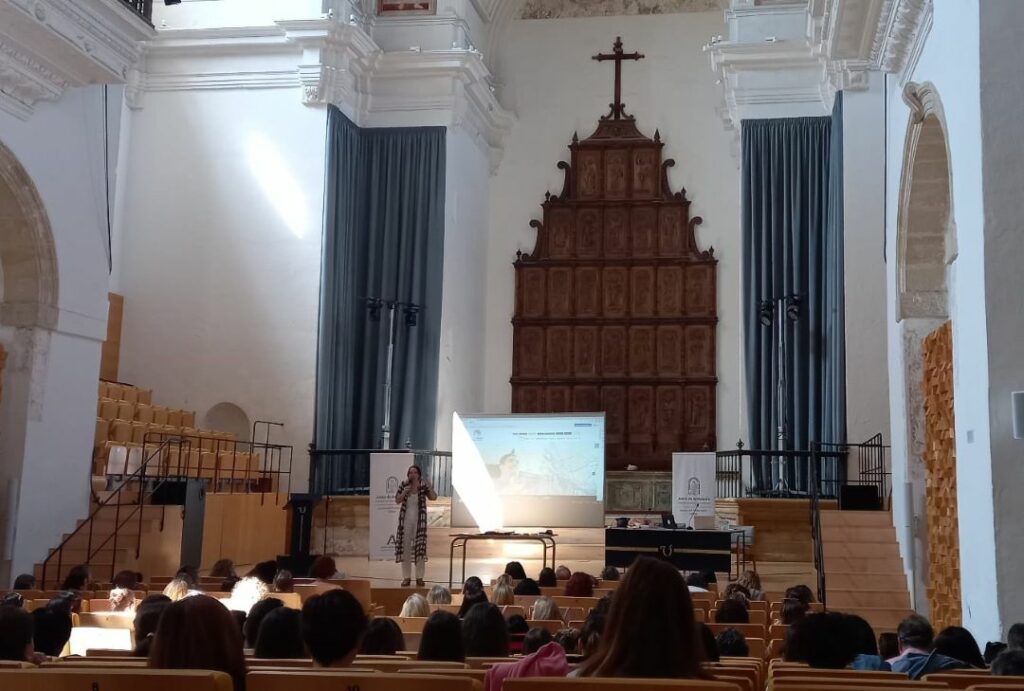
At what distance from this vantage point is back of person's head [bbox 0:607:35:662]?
419 cm

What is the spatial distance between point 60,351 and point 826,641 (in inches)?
416

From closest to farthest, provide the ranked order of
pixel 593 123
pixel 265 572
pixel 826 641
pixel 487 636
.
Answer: pixel 826 641, pixel 487 636, pixel 265 572, pixel 593 123

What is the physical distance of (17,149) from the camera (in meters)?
11.6

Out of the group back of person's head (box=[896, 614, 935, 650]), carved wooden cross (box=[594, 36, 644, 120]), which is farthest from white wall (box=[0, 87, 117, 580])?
carved wooden cross (box=[594, 36, 644, 120])

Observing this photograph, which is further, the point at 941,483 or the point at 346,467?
the point at 346,467

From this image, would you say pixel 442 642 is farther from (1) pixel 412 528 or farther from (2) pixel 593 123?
(2) pixel 593 123

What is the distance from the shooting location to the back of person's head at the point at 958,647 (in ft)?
16.0

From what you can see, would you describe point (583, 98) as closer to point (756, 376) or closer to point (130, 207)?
point (756, 376)

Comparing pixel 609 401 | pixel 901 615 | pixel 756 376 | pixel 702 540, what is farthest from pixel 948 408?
pixel 609 401

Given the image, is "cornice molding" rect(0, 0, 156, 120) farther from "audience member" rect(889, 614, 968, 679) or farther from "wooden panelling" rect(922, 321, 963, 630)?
"audience member" rect(889, 614, 968, 679)

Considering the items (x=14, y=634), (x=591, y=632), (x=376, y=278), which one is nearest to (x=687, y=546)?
(x=591, y=632)

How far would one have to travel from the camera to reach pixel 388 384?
57.3 feet

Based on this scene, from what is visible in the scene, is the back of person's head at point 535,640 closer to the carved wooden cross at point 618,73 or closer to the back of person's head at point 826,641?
the back of person's head at point 826,641

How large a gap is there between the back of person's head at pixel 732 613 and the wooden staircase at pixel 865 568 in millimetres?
4153
